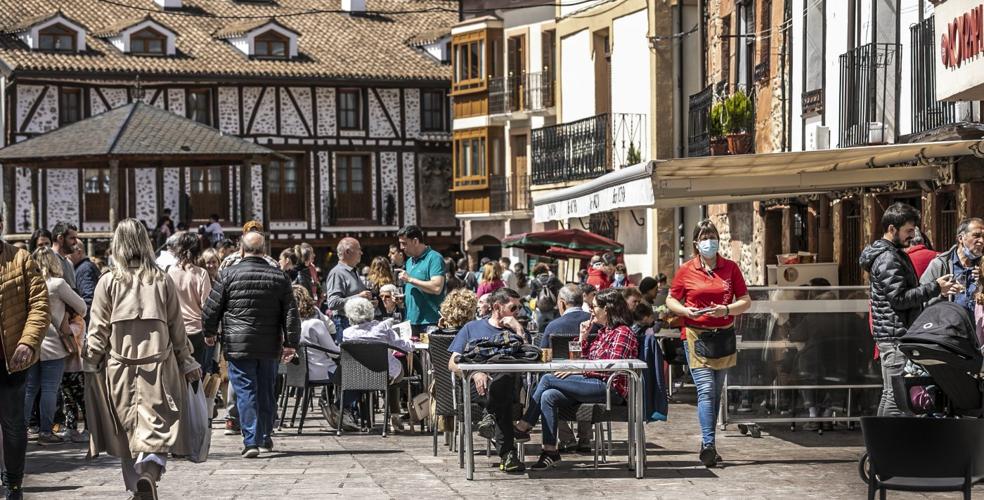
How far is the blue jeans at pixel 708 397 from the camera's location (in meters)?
12.0

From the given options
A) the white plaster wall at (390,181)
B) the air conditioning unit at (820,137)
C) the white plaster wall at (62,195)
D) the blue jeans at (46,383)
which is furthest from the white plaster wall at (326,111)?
the blue jeans at (46,383)

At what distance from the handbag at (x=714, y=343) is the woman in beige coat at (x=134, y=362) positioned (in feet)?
13.2

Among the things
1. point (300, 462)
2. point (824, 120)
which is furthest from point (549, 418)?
point (824, 120)

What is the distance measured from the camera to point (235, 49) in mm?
54531

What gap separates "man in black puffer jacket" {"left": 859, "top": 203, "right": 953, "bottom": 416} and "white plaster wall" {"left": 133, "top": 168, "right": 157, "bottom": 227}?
138 feet

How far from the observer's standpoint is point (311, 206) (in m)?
54.4

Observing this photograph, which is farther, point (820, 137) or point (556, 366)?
point (820, 137)

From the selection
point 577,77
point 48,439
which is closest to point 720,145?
point 48,439

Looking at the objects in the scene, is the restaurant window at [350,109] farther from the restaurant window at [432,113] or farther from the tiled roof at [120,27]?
the tiled roof at [120,27]

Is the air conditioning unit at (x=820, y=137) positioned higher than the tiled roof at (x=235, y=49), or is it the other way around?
the tiled roof at (x=235, y=49)

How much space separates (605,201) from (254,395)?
404cm

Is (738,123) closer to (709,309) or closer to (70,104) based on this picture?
(709,309)

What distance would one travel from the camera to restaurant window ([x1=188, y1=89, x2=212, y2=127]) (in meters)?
52.4

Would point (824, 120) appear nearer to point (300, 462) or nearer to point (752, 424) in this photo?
point (752, 424)
